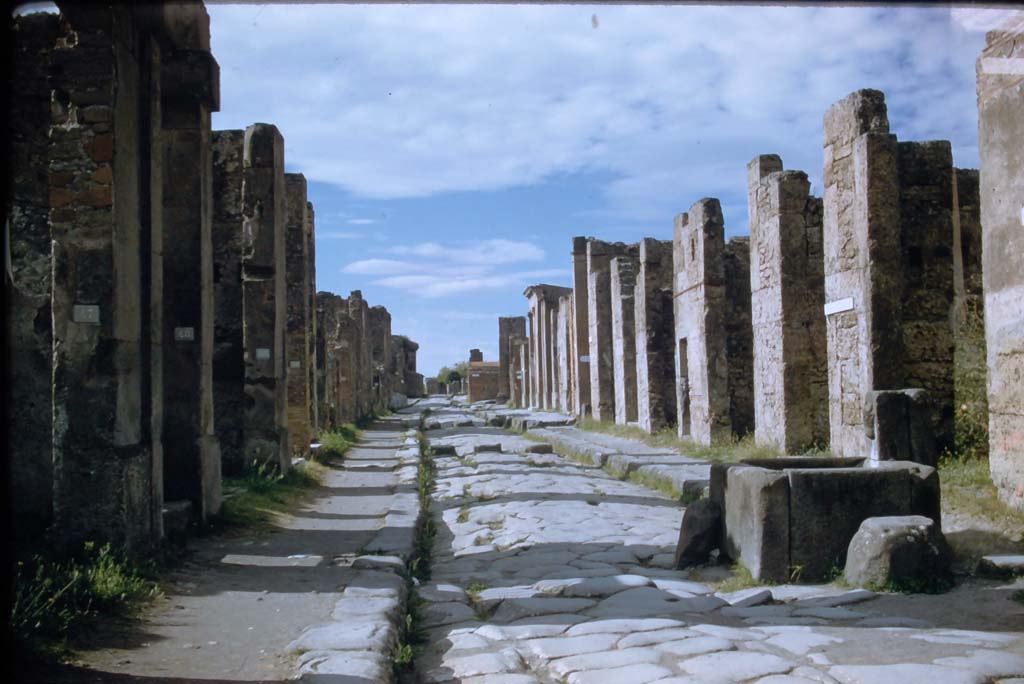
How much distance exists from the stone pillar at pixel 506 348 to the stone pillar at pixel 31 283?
1726 inches

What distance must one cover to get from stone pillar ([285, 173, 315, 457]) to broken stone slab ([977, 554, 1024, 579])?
11.5m

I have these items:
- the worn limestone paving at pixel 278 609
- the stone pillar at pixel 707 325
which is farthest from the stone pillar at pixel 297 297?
the stone pillar at pixel 707 325

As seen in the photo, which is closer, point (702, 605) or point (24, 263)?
point (702, 605)

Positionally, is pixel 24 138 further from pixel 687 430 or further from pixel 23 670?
pixel 687 430

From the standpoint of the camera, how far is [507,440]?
21.1 m

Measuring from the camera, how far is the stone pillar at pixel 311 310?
55.2 feet

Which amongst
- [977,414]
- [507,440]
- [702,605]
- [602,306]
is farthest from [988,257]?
[602,306]

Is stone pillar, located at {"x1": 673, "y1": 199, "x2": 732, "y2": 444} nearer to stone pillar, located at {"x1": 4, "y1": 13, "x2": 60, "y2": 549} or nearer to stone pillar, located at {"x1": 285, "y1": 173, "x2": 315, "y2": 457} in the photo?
stone pillar, located at {"x1": 285, "y1": 173, "x2": 315, "y2": 457}

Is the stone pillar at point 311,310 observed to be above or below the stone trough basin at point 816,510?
above

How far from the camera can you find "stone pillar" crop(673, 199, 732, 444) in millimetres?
15422

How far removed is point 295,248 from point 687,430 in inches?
288

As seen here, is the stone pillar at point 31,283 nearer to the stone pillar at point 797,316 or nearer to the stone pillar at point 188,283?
the stone pillar at point 188,283

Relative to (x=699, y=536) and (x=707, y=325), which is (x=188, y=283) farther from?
(x=707, y=325)

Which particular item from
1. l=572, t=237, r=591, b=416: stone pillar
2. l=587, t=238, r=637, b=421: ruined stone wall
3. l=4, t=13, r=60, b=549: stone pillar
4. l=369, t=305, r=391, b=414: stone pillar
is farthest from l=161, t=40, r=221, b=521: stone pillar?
l=369, t=305, r=391, b=414: stone pillar
